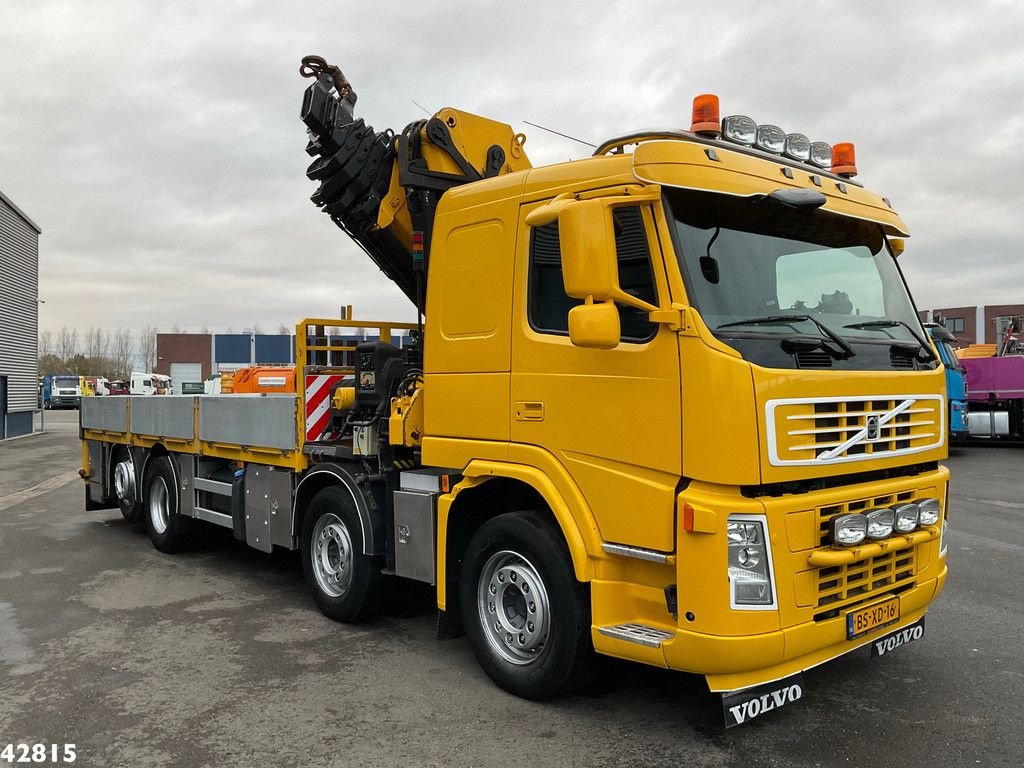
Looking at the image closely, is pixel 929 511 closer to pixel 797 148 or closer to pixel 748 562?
pixel 748 562

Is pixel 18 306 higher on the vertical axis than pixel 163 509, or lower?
higher

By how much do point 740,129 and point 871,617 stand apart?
2.78 meters

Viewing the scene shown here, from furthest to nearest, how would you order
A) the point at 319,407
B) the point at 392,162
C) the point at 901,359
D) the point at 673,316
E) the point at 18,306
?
1. the point at 18,306
2. the point at 319,407
3. the point at 392,162
4. the point at 901,359
5. the point at 673,316

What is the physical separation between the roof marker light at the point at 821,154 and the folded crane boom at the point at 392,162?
2.27 metres

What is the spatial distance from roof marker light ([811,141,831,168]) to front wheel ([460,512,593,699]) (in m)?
2.84

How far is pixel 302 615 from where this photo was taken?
252 inches

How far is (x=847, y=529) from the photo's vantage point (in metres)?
3.82

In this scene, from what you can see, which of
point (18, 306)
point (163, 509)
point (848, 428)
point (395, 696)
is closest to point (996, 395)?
point (848, 428)

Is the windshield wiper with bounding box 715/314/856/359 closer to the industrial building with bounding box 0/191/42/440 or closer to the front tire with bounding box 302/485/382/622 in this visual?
the front tire with bounding box 302/485/382/622

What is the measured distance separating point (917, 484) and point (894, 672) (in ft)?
4.55

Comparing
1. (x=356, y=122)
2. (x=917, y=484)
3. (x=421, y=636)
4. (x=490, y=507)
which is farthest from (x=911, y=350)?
(x=356, y=122)

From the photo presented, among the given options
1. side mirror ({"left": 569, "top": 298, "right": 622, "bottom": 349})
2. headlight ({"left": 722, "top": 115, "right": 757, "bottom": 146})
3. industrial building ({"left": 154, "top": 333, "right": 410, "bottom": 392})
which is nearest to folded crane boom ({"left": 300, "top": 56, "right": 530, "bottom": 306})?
headlight ({"left": 722, "top": 115, "right": 757, "bottom": 146})

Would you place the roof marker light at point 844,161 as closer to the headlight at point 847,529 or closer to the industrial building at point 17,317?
the headlight at point 847,529

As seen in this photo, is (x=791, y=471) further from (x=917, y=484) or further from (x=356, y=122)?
(x=356, y=122)
